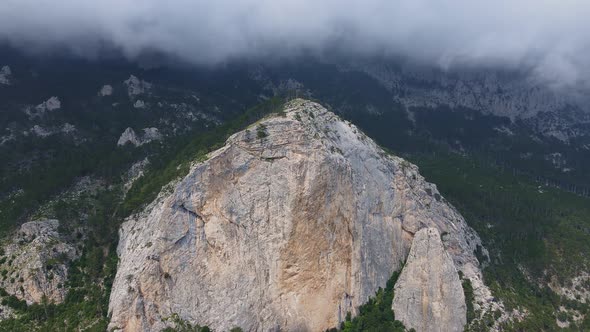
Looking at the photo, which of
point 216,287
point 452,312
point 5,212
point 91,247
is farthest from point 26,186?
point 452,312

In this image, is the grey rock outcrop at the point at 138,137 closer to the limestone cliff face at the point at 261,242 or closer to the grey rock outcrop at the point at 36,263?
the grey rock outcrop at the point at 36,263

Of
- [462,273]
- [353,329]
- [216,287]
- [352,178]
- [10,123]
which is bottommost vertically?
[353,329]

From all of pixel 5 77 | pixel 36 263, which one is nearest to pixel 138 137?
pixel 5 77

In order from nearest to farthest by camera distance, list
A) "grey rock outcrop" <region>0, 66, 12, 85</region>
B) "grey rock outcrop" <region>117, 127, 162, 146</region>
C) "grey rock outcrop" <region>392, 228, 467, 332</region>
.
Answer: "grey rock outcrop" <region>392, 228, 467, 332</region> → "grey rock outcrop" <region>117, 127, 162, 146</region> → "grey rock outcrop" <region>0, 66, 12, 85</region>

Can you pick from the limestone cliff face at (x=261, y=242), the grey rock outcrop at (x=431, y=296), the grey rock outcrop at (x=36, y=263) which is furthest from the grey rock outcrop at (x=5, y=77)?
the grey rock outcrop at (x=431, y=296)

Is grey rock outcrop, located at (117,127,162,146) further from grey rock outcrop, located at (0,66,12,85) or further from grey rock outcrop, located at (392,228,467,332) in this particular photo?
grey rock outcrop, located at (392,228,467,332)

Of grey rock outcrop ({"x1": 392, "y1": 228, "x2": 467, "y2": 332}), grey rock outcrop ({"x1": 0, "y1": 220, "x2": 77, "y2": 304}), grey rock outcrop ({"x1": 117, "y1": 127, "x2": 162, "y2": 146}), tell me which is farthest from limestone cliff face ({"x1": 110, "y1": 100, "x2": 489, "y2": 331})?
grey rock outcrop ({"x1": 117, "y1": 127, "x2": 162, "y2": 146})

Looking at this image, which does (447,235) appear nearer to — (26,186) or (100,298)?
(100,298)
